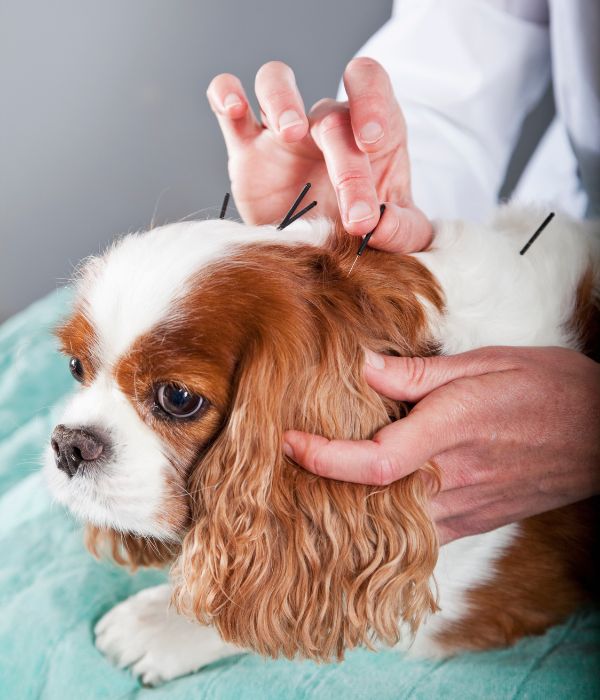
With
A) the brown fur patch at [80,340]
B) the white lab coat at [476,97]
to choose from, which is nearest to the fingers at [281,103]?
→ the brown fur patch at [80,340]

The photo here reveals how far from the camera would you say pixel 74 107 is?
11.3ft

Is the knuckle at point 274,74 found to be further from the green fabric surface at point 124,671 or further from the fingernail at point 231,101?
the green fabric surface at point 124,671

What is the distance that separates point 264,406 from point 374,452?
180mm

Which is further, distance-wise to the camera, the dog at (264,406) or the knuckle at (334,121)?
the knuckle at (334,121)

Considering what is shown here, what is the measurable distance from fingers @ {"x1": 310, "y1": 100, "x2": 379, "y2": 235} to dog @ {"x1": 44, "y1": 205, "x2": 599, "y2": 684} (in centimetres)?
6

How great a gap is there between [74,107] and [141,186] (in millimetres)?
442

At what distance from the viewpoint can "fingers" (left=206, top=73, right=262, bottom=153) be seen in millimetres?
1661

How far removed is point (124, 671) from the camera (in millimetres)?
1439

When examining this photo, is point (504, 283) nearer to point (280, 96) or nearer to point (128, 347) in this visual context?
point (280, 96)

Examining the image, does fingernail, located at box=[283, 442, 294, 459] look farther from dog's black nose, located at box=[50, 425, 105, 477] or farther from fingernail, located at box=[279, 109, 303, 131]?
fingernail, located at box=[279, 109, 303, 131]

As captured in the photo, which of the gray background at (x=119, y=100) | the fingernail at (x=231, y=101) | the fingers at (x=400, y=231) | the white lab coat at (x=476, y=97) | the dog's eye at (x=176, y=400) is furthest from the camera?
the gray background at (x=119, y=100)

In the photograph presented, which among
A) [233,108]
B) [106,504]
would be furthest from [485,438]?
[233,108]

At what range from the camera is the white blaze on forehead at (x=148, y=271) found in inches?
45.7

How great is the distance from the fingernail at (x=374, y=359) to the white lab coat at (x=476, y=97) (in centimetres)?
92
